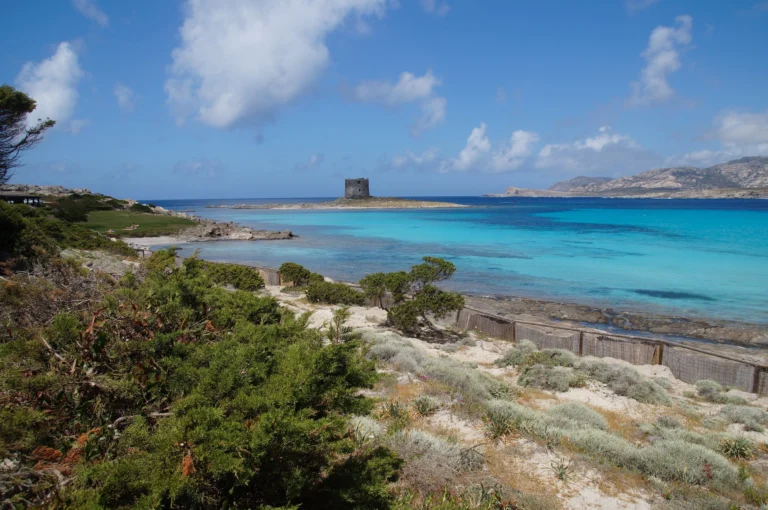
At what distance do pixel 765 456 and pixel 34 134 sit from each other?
2644 centimetres

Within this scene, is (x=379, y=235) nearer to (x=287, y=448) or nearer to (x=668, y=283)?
(x=668, y=283)

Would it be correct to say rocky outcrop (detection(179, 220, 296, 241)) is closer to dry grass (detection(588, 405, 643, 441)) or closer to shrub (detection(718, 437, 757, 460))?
dry grass (detection(588, 405, 643, 441))

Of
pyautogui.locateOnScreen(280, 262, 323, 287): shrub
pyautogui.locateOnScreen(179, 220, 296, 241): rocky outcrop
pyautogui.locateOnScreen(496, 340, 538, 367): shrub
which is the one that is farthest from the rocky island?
pyautogui.locateOnScreen(496, 340, 538, 367): shrub

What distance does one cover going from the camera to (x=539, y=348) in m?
13.5

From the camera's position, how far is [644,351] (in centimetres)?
1227

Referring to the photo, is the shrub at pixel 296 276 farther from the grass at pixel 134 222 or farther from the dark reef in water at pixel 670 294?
the grass at pixel 134 222

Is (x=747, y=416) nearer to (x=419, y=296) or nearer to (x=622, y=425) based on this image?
(x=622, y=425)

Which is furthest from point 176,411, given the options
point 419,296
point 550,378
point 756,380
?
point 756,380

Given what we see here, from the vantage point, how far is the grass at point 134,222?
142ft

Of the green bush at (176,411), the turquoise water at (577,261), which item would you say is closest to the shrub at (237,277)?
the turquoise water at (577,261)

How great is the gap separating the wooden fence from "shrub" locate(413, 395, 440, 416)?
6913 mm

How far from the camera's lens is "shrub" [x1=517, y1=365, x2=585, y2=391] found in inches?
400

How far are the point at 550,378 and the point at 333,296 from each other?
1040 cm

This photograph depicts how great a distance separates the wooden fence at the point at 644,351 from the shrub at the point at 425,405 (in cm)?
691
